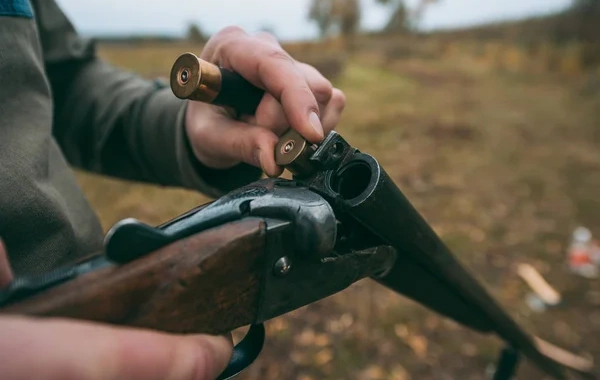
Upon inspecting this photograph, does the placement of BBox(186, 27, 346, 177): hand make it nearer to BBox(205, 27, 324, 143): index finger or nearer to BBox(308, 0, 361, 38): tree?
BBox(205, 27, 324, 143): index finger

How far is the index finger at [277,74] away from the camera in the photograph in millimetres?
1094

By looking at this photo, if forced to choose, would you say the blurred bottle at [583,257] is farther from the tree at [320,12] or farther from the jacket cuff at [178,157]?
the tree at [320,12]

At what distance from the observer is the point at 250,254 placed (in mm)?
786

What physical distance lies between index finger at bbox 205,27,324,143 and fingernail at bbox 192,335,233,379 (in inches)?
18.6

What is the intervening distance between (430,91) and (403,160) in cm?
551

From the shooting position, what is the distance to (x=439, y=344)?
299 centimetres

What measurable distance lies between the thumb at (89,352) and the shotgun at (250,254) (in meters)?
0.05

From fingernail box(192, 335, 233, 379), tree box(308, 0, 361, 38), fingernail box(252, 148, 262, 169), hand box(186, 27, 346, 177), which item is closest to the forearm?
hand box(186, 27, 346, 177)

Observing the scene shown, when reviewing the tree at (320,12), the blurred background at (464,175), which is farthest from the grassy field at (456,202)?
the tree at (320,12)

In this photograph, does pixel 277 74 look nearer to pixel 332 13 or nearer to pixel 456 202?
pixel 456 202

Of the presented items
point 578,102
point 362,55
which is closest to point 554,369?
point 578,102

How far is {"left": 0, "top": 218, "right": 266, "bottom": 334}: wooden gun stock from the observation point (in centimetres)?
65

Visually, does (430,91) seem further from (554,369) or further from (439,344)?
(554,369)

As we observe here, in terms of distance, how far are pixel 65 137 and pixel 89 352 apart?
1.43 m
